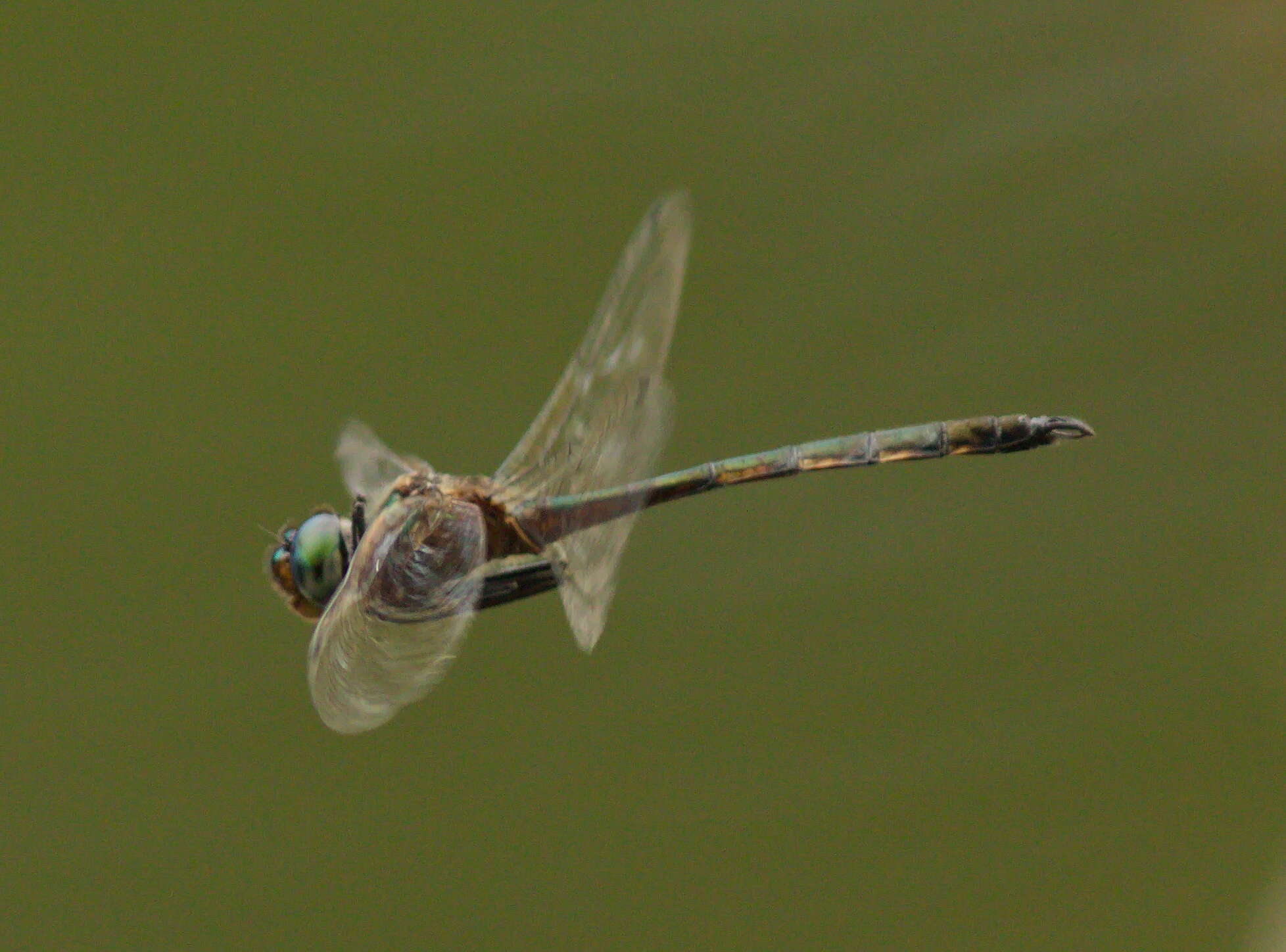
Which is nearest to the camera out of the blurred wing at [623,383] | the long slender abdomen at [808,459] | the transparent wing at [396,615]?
the transparent wing at [396,615]

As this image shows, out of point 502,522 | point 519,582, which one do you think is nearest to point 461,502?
point 502,522

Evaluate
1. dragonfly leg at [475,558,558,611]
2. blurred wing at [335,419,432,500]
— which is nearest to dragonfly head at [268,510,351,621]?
blurred wing at [335,419,432,500]

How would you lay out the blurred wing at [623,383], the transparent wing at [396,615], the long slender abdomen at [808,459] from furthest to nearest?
the long slender abdomen at [808,459], the blurred wing at [623,383], the transparent wing at [396,615]

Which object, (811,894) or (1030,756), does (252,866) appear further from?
(1030,756)

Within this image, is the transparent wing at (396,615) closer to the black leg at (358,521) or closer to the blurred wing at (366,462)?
the black leg at (358,521)

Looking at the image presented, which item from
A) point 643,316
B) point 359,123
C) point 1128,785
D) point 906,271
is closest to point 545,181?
point 359,123

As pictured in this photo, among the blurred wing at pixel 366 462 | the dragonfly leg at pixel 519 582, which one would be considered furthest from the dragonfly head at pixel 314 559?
the dragonfly leg at pixel 519 582

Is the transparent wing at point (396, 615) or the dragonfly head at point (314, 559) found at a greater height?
the dragonfly head at point (314, 559)
